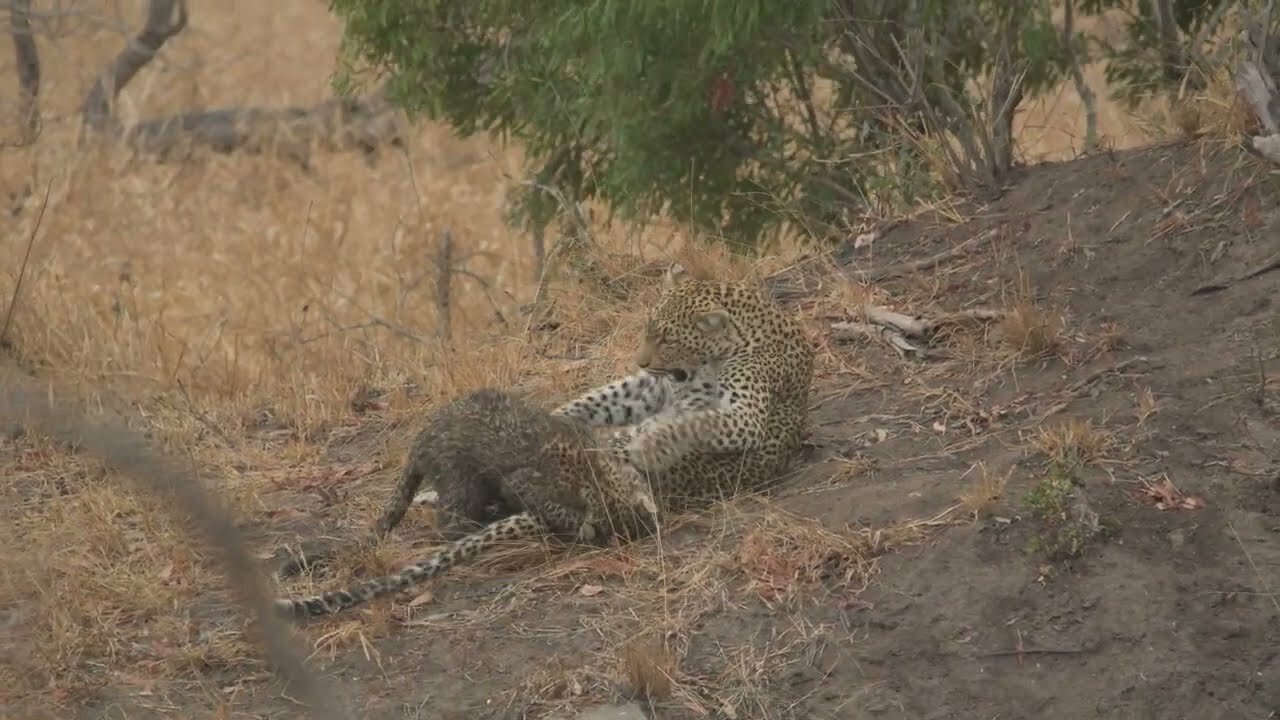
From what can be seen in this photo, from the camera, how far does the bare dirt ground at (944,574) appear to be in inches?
219

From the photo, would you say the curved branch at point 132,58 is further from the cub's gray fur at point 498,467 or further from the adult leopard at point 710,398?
→ the cub's gray fur at point 498,467

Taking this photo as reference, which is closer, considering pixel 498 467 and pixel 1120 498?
pixel 1120 498

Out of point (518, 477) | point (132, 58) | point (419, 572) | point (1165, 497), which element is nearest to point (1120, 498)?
point (1165, 497)

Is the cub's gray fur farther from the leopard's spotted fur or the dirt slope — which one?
the dirt slope

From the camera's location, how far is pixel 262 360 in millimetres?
9719

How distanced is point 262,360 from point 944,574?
4.89m

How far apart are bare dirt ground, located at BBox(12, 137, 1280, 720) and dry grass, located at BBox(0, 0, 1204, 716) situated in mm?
Result: 28

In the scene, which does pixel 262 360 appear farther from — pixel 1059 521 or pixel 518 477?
pixel 1059 521

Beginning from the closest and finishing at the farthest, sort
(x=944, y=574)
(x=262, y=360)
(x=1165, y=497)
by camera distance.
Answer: (x=944, y=574)
(x=1165, y=497)
(x=262, y=360)

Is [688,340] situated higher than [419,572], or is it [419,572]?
[688,340]

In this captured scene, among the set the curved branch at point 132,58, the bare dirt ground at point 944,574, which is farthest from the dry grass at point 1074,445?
the curved branch at point 132,58

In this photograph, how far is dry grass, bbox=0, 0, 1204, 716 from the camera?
5926 millimetres

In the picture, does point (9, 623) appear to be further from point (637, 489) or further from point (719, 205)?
point (719, 205)

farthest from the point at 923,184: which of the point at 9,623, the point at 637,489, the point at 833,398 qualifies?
the point at 9,623
